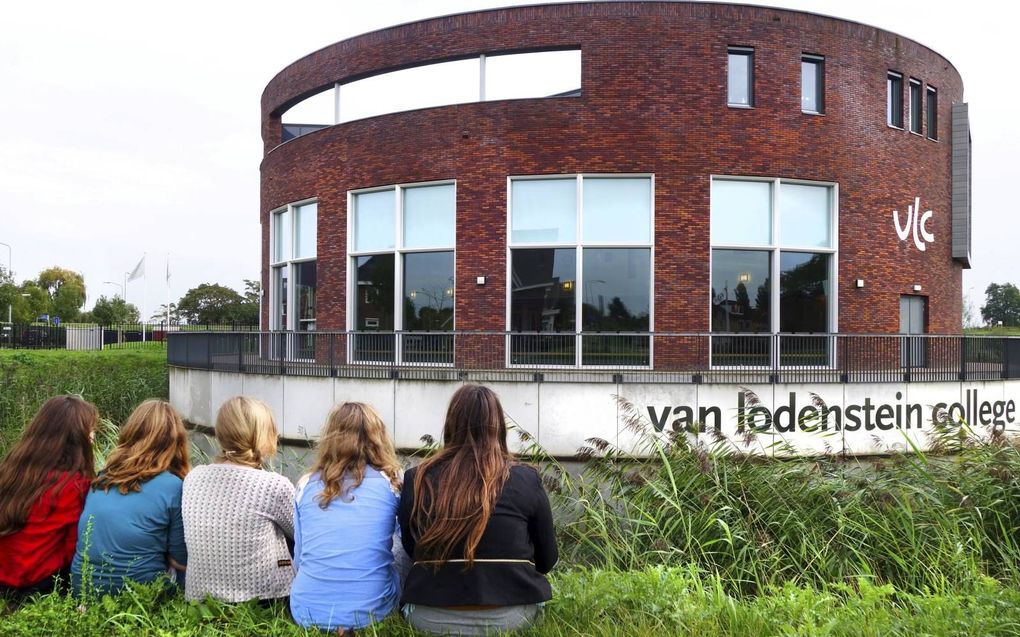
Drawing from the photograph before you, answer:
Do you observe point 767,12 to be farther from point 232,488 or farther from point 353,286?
point 232,488

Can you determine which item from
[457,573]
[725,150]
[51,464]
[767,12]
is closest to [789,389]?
[725,150]

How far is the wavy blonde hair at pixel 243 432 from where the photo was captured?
3682 millimetres

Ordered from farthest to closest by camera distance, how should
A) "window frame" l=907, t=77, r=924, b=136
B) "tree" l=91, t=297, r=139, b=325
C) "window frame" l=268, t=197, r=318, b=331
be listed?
"tree" l=91, t=297, r=139, b=325
"window frame" l=268, t=197, r=318, b=331
"window frame" l=907, t=77, r=924, b=136

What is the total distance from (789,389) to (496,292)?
575cm

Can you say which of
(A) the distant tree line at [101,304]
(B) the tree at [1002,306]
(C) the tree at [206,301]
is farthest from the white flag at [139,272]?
(B) the tree at [1002,306]

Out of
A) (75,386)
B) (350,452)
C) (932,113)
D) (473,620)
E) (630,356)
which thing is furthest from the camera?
(932,113)

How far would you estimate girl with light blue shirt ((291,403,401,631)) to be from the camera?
11.5 feet

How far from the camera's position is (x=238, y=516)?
3.63 meters

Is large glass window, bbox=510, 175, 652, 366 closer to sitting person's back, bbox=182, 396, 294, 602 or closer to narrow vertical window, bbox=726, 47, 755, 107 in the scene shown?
narrow vertical window, bbox=726, 47, 755, 107

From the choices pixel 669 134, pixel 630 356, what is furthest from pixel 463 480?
pixel 669 134

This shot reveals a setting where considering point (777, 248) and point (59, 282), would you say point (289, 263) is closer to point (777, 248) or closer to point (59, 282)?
point (777, 248)

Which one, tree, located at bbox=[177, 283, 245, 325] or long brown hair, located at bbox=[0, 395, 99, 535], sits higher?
tree, located at bbox=[177, 283, 245, 325]

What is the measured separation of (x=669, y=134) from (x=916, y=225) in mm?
6329

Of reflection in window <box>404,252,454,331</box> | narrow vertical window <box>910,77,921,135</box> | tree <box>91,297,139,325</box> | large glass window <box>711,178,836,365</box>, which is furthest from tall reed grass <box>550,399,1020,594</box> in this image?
tree <box>91,297,139,325</box>
